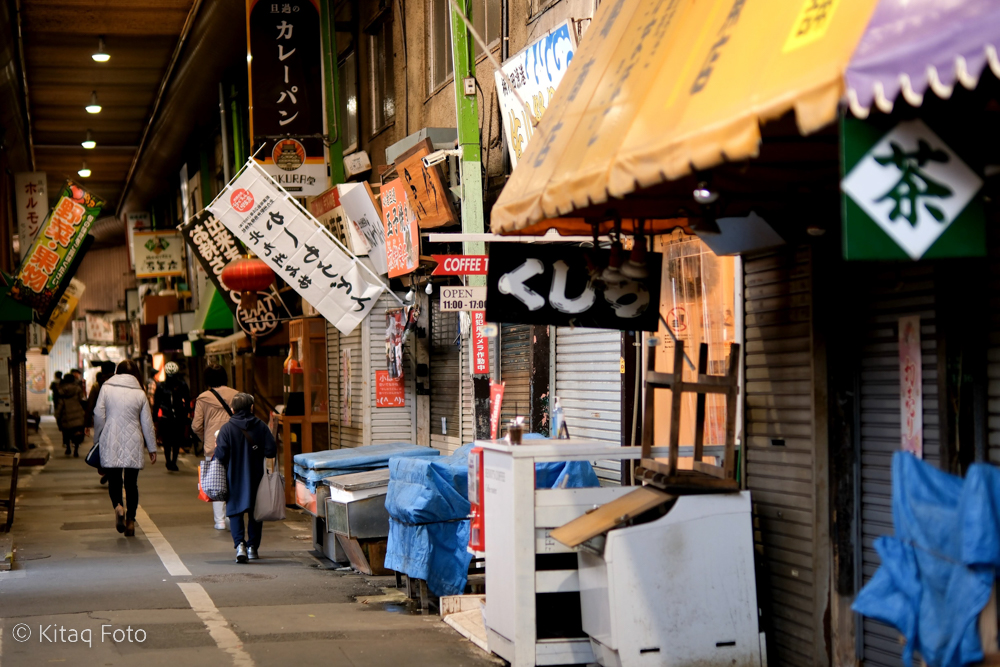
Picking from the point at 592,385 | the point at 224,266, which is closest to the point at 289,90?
the point at 224,266

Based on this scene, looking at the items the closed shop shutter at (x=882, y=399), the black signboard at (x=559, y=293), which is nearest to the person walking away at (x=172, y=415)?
the black signboard at (x=559, y=293)

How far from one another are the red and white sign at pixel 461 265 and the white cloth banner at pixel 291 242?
447cm

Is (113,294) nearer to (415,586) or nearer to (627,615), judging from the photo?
(415,586)

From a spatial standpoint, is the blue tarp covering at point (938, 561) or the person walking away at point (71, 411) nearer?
the blue tarp covering at point (938, 561)

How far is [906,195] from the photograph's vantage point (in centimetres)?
408

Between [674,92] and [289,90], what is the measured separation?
12980mm

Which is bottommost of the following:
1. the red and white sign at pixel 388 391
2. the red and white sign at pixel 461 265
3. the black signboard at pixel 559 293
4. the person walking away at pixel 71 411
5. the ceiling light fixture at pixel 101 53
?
the person walking away at pixel 71 411

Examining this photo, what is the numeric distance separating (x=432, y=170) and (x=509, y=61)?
6.51 feet

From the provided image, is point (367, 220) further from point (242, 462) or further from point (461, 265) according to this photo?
point (461, 265)

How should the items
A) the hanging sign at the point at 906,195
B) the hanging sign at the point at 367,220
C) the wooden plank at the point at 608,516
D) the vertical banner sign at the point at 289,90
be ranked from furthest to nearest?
the vertical banner sign at the point at 289,90 → the hanging sign at the point at 367,220 → the wooden plank at the point at 608,516 → the hanging sign at the point at 906,195

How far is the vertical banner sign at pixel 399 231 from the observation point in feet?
46.6

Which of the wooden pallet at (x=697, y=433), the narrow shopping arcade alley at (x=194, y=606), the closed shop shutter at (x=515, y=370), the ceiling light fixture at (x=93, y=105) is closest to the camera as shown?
the wooden pallet at (x=697, y=433)

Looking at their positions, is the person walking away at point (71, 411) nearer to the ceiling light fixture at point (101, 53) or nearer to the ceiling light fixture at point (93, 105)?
the ceiling light fixture at point (93, 105)

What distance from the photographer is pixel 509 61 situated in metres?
11.9
